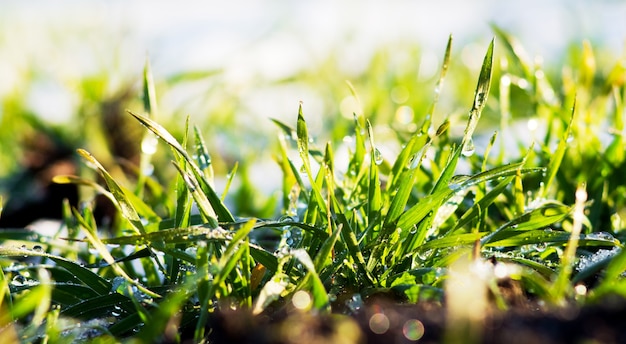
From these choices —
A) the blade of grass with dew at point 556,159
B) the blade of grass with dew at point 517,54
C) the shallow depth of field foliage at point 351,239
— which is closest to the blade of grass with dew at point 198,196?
the shallow depth of field foliage at point 351,239

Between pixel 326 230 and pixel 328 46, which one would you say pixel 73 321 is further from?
pixel 328 46

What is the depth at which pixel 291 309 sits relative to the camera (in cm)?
89

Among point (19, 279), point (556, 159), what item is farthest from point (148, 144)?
point (556, 159)

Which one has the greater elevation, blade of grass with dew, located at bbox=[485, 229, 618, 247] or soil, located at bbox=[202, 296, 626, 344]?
soil, located at bbox=[202, 296, 626, 344]

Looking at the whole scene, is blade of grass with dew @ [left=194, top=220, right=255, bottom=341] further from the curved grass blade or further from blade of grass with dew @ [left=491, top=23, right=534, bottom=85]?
blade of grass with dew @ [left=491, top=23, right=534, bottom=85]

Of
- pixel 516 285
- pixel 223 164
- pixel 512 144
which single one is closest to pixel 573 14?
pixel 512 144

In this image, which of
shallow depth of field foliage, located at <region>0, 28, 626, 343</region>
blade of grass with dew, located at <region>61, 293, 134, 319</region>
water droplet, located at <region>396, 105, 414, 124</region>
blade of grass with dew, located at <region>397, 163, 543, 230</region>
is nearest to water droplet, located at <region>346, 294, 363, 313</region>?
shallow depth of field foliage, located at <region>0, 28, 626, 343</region>

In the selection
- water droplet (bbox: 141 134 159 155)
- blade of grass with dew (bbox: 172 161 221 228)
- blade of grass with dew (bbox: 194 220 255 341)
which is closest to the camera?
blade of grass with dew (bbox: 194 220 255 341)

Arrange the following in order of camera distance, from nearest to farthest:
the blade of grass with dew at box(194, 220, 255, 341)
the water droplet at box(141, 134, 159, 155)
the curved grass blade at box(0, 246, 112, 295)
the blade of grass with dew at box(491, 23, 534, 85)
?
1. the blade of grass with dew at box(194, 220, 255, 341)
2. the curved grass blade at box(0, 246, 112, 295)
3. the water droplet at box(141, 134, 159, 155)
4. the blade of grass with dew at box(491, 23, 534, 85)

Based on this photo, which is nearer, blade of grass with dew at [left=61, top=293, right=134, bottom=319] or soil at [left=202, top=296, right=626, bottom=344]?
soil at [left=202, top=296, right=626, bottom=344]

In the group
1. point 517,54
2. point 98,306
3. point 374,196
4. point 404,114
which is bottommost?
point 404,114

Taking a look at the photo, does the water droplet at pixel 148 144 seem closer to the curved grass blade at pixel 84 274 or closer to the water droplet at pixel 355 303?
the curved grass blade at pixel 84 274

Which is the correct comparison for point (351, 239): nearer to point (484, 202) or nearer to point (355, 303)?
point (355, 303)

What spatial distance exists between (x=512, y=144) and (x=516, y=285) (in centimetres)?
119
